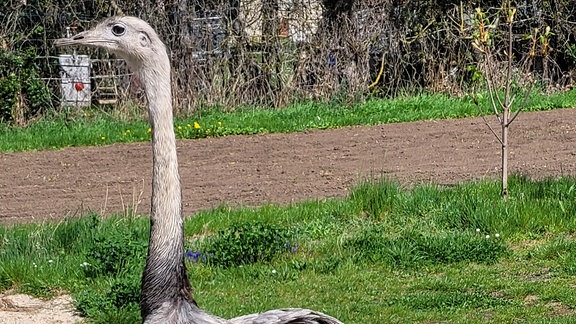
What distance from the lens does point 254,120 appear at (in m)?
13.5

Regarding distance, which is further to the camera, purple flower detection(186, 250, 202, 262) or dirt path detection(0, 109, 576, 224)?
dirt path detection(0, 109, 576, 224)

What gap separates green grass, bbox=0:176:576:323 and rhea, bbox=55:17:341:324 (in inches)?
63.2

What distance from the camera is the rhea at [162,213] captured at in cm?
446

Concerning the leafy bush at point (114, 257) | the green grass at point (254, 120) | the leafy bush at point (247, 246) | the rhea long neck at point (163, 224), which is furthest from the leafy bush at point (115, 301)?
the green grass at point (254, 120)

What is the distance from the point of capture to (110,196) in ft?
31.0

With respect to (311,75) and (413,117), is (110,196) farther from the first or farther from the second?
(311,75)

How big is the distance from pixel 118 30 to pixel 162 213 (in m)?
0.88

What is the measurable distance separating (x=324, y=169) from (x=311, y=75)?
16.5 feet

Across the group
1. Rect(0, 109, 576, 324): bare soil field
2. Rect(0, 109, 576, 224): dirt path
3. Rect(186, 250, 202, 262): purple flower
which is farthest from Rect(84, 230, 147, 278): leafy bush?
Rect(0, 109, 576, 224): dirt path

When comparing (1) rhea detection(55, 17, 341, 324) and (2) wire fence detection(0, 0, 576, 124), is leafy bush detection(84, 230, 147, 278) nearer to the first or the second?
(1) rhea detection(55, 17, 341, 324)

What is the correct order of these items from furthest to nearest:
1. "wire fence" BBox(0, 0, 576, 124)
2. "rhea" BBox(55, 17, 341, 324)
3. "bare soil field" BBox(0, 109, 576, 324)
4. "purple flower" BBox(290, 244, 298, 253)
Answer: "wire fence" BBox(0, 0, 576, 124) < "bare soil field" BBox(0, 109, 576, 324) < "purple flower" BBox(290, 244, 298, 253) < "rhea" BBox(55, 17, 341, 324)

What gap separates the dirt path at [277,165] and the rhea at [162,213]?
407 centimetres

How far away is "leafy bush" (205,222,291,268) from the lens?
279 inches

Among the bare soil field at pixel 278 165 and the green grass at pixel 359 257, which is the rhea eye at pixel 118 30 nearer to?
the green grass at pixel 359 257
